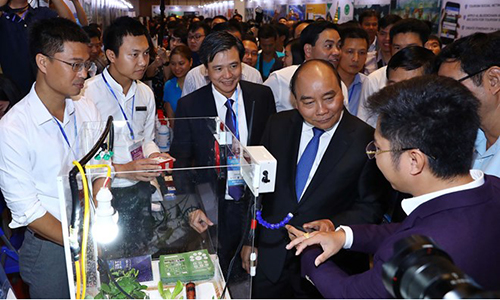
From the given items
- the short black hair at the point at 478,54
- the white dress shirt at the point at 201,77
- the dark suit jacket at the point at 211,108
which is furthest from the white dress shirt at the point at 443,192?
the white dress shirt at the point at 201,77

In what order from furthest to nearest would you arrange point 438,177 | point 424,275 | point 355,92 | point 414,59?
point 355,92 < point 414,59 < point 438,177 < point 424,275

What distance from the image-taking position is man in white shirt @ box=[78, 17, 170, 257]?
1434mm

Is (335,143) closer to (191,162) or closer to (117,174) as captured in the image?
(191,162)

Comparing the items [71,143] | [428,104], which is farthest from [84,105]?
[428,104]

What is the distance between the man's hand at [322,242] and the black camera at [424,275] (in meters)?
0.75

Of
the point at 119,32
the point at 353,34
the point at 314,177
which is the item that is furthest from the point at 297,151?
the point at 353,34

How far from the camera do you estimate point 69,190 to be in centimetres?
113

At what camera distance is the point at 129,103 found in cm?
254

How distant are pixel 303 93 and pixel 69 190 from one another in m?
1.20

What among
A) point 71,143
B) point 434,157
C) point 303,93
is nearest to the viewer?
point 434,157

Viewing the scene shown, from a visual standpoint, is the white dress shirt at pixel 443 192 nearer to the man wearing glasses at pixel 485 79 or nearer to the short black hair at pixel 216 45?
the man wearing glasses at pixel 485 79

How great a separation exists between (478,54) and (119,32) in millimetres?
1987

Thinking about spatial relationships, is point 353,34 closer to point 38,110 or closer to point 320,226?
point 320,226

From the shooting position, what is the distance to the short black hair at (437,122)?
1090 mm
